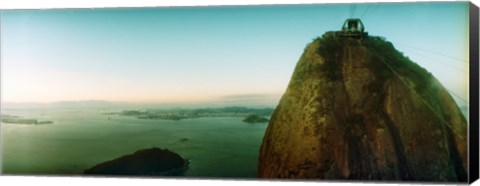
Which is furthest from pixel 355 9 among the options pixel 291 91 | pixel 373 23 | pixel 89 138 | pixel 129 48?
pixel 89 138

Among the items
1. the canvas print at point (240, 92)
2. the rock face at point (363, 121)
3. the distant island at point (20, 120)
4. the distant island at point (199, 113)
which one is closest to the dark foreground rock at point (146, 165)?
the canvas print at point (240, 92)

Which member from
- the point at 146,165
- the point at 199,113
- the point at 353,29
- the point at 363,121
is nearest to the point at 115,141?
the point at 146,165

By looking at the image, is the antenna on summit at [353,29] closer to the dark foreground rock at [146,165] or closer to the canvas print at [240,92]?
the canvas print at [240,92]

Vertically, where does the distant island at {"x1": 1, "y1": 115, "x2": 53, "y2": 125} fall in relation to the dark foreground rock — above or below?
above

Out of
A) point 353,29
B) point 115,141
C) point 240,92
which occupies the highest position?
point 353,29

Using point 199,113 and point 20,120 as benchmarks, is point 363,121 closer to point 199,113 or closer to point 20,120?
point 199,113

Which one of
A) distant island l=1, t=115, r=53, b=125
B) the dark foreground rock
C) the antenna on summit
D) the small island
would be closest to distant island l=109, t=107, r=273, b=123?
the small island

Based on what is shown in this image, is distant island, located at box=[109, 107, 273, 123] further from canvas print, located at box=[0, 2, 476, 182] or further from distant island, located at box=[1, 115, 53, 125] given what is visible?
distant island, located at box=[1, 115, 53, 125]
